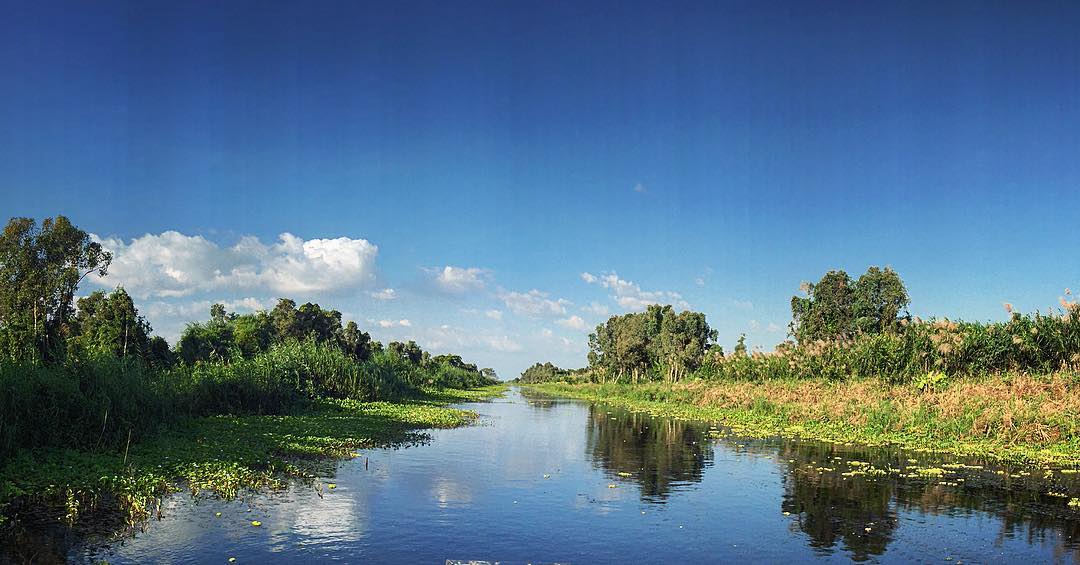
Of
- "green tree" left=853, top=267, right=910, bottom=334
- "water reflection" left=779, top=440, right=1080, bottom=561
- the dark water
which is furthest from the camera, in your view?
"green tree" left=853, top=267, right=910, bottom=334

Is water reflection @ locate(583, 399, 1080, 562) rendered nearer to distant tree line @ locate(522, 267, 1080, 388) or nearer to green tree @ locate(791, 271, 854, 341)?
distant tree line @ locate(522, 267, 1080, 388)

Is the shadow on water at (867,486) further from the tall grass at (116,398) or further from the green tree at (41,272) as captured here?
the green tree at (41,272)

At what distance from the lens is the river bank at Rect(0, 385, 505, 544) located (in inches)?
511

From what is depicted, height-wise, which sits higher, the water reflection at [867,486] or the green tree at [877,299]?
the green tree at [877,299]

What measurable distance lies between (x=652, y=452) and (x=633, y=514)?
1132 centimetres

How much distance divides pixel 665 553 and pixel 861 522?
5.19 metres

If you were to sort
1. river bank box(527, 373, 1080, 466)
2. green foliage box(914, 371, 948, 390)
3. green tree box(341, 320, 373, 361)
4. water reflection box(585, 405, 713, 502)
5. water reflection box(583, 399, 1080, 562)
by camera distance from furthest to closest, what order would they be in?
1. green tree box(341, 320, 373, 361)
2. green foliage box(914, 371, 948, 390)
3. river bank box(527, 373, 1080, 466)
4. water reflection box(585, 405, 713, 502)
5. water reflection box(583, 399, 1080, 562)

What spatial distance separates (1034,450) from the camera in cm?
2364

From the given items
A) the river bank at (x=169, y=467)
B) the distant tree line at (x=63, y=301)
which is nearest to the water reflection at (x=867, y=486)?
the river bank at (x=169, y=467)

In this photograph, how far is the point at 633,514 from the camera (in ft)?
50.0

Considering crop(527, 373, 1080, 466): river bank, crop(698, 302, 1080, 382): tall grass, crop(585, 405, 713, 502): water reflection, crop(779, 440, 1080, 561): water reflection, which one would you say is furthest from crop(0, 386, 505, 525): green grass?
crop(698, 302, 1080, 382): tall grass

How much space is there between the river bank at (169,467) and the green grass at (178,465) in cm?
2

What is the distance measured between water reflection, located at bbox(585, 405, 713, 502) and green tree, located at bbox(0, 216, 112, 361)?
53086 millimetres

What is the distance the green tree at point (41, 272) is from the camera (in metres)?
60.5
